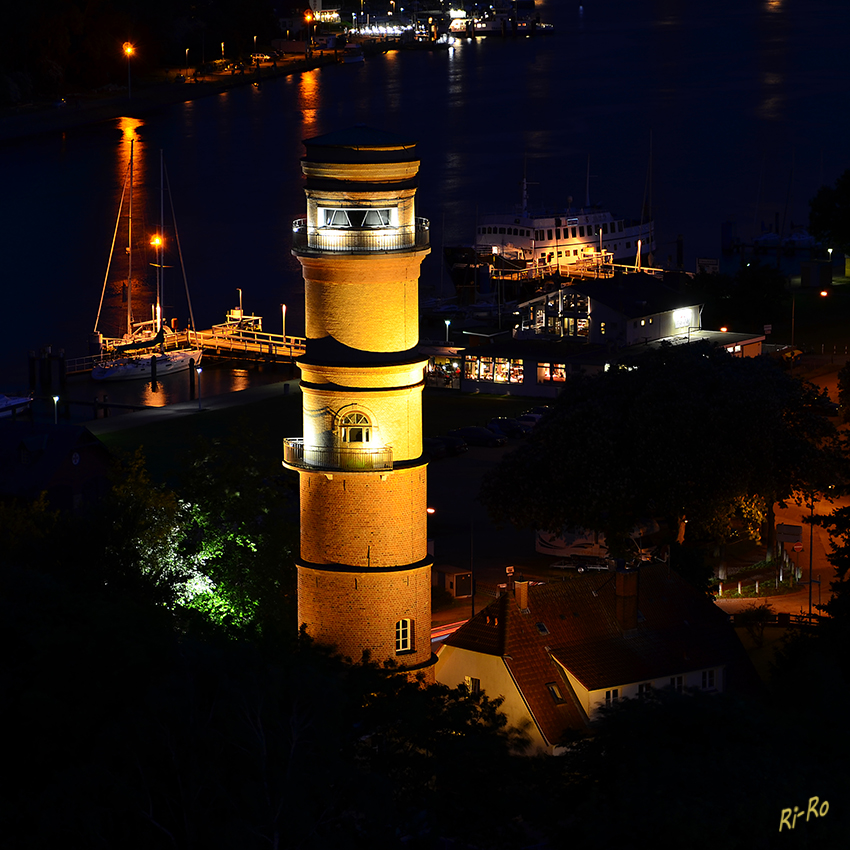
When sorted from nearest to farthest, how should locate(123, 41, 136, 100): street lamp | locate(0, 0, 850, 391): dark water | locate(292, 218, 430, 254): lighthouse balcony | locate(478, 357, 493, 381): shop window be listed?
locate(292, 218, 430, 254): lighthouse balcony → locate(478, 357, 493, 381): shop window → locate(0, 0, 850, 391): dark water → locate(123, 41, 136, 100): street lamp

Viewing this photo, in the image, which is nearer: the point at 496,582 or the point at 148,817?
the point at 148,817

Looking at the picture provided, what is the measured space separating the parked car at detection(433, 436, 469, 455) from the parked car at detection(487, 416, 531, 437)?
221cm

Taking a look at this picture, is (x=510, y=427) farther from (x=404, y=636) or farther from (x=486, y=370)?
(x=404, y=636)

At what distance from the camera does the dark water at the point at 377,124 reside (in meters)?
95.9

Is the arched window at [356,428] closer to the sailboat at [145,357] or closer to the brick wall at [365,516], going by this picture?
the brick wall at [365,516]

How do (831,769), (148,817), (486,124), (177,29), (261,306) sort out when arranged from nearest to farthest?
(148,817)
(831,769)
(261,306)
(486,124)
(177,29)

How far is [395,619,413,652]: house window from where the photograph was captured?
26.0 meters

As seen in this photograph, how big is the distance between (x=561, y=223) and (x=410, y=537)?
211ft

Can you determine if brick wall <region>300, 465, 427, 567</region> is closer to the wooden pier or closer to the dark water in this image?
the wooden pier

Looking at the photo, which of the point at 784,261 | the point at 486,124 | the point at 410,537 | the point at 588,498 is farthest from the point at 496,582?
the point at 486,124

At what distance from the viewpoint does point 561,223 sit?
88938 millimetres

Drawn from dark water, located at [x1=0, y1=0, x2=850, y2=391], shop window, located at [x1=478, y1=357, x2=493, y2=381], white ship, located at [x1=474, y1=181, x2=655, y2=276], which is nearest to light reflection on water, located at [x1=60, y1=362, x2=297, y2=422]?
dark water, located at [x1=0, y1=0, x2=850, y2=391]

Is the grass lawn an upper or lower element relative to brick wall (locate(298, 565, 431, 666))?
lower

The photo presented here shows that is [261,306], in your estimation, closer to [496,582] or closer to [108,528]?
[496,582]
